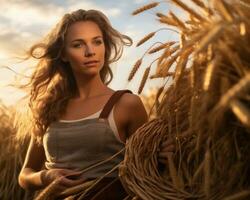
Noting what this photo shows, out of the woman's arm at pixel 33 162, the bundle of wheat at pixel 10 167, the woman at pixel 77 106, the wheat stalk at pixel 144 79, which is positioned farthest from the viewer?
the bundle of wheat at pixel 10 167

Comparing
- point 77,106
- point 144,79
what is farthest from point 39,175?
point 144,79

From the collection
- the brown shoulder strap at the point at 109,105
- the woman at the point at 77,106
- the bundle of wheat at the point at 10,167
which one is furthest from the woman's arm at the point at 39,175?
the bundle of wheat at the point at 10,167

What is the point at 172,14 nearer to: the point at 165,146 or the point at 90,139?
the point at 165,146

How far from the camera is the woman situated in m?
2.35

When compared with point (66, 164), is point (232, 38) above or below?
above

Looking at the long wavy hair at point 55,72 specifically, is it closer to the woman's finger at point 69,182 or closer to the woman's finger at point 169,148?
the woman's finger at point 69,182

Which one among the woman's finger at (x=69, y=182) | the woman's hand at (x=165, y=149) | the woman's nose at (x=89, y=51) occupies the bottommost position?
the woman's finger at (x=69, y=182)

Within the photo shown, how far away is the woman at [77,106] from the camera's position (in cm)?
235

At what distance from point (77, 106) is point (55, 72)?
308mm

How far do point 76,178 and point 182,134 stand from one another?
2.25ft

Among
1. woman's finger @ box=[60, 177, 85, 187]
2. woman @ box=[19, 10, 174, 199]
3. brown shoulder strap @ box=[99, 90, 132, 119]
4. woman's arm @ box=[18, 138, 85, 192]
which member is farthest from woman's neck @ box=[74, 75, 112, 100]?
woman's finger @ box=[60, 177, 85, 187]

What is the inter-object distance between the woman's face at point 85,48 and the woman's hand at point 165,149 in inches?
30.9

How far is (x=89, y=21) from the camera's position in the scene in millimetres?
2641

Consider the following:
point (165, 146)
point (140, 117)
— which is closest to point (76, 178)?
point (140, 117)
